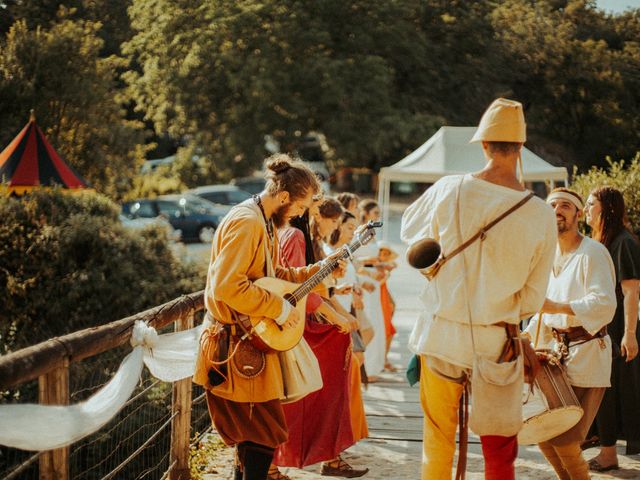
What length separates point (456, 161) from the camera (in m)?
14.0

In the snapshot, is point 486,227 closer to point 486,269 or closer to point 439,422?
point 486,269

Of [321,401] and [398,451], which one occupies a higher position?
[321,401]

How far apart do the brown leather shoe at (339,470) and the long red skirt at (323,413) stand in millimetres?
229

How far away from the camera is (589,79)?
26.0m

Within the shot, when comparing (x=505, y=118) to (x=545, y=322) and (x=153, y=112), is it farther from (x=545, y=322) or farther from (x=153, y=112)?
(x=153, y=112)

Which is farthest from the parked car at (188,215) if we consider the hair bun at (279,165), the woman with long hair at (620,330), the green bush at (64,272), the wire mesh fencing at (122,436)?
the hair bun at (279,165)

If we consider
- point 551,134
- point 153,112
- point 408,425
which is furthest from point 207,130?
point 408,425

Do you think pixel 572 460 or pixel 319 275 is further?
pixel 572 460

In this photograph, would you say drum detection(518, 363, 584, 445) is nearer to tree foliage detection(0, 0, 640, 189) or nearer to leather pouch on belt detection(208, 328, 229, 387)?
leather pouch on belt detection(208, 328, 229, 387)

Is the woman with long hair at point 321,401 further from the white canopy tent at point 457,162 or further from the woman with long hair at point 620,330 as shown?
the white canopy tent at point 457,162

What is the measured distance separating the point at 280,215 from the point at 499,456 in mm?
1329

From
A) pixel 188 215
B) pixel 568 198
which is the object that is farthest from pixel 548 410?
pixel 188 215

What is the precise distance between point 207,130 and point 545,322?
33.3 m

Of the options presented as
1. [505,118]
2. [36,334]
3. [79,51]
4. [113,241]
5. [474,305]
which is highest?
[79,51]
